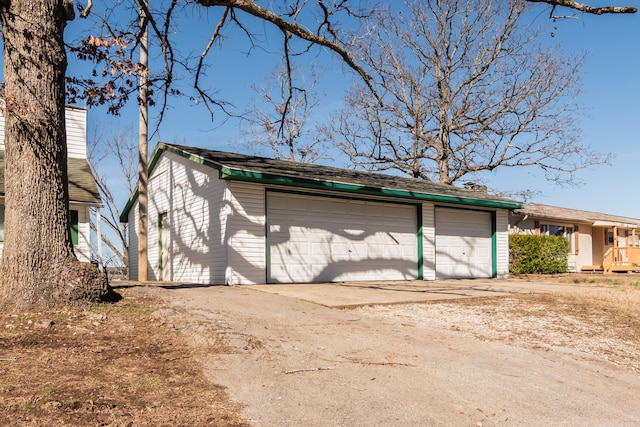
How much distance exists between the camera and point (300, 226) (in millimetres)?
13398

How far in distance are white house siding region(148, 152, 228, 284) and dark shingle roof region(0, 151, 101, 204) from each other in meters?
2.14

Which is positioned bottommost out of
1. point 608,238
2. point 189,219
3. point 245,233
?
point 608,238

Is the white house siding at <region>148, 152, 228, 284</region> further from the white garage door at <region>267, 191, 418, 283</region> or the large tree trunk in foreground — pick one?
the large tree trunk in foreground

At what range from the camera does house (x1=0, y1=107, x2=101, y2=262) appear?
13320mm

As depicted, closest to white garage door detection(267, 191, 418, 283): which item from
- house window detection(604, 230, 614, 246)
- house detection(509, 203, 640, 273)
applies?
house detection(509, 203, 640, 273)

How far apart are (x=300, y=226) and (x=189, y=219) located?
322 cm

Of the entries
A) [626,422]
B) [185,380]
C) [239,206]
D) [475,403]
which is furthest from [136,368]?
[239,206]

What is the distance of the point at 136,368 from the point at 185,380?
21.6 inches

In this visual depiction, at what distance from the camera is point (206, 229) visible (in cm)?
1319

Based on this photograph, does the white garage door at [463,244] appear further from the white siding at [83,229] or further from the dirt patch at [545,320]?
the white siding at [83,229]

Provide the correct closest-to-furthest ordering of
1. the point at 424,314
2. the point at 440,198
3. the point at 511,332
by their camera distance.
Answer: the point at 511,332 → the point at 424,314 → the point at 440,198

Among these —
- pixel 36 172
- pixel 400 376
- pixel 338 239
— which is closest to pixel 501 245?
pixel 338 239

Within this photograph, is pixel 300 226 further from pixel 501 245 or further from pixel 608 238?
pixel 608 238

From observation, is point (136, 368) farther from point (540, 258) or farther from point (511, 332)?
point (540, 258)
